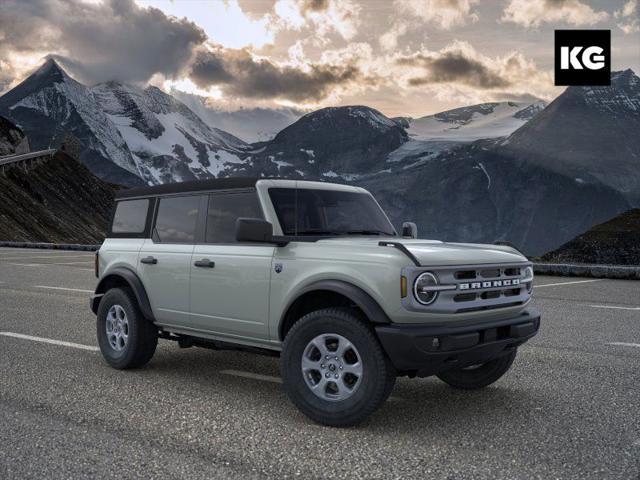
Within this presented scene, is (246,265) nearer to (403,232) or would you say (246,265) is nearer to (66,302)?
(403,232)

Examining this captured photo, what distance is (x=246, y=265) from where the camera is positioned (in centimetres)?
536

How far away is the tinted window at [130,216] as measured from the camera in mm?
6605

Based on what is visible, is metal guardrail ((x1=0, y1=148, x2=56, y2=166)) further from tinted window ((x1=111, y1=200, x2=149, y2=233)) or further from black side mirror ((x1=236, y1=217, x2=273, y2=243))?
black side mirror ((x1=236, y1=217, x2=273, y2=243))

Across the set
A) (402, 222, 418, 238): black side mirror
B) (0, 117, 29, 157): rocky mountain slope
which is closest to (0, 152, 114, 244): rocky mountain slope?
(0, 117, 29, 157): rocky mountain slope

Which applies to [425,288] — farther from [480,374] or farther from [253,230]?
[480,374]

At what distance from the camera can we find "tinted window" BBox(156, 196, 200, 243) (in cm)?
605

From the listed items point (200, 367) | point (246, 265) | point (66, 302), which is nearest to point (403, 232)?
point (246, 265)

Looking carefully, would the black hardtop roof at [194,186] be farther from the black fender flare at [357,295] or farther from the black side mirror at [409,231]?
the black side mirror at [409,231]

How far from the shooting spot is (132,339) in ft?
20.5

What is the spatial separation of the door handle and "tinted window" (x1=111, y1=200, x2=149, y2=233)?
3.65 ft

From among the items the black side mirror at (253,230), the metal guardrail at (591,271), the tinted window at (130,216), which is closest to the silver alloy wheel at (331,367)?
the black side mirror at (253,230)

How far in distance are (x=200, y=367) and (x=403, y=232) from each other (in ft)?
8.04

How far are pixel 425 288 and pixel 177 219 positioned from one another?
2769 mm

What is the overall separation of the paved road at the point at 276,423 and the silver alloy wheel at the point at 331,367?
27 cm
